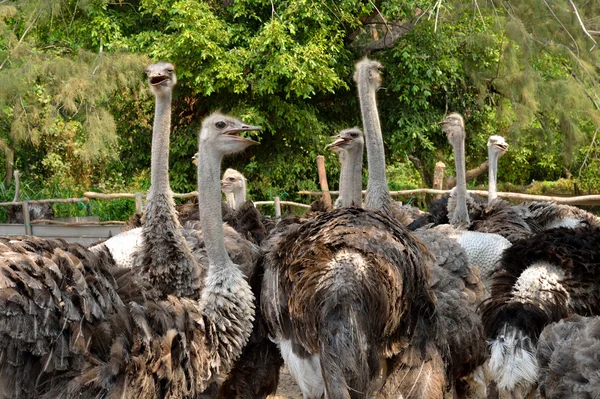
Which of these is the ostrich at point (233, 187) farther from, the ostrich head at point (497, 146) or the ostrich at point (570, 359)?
the ostrich at point (570, 359)

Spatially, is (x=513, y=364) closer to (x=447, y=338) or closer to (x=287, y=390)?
(x=447, y=338)

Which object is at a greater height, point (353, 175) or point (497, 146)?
point (497, 146)

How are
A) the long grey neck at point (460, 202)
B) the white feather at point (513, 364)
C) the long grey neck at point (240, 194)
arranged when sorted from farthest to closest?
the long grey neck at point (240, 194)
the long grey neck at point (460, 202)
the white feather at point (513, 364)

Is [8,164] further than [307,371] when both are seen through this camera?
Yes

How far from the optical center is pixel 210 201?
3559 mm

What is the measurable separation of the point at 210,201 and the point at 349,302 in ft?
3.63

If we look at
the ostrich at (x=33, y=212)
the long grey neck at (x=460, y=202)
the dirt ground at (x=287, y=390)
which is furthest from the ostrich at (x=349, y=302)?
the ostrich at (x=33, y=212)

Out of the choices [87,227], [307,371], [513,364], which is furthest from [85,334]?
[87,227]

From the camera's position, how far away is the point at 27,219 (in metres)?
11.6

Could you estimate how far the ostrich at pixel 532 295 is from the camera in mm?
3357

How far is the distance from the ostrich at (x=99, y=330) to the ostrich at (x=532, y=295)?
3.86ft

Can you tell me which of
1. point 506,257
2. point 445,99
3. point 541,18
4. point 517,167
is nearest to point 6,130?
point 445,99

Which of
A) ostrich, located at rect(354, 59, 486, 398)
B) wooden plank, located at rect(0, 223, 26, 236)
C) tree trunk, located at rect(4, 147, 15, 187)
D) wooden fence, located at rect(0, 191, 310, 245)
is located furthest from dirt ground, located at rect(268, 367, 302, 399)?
tree trunk, located at rect(4, 147, 15, 187)

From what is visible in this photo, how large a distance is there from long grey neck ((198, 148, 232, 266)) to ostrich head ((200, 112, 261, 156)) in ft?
0.11
